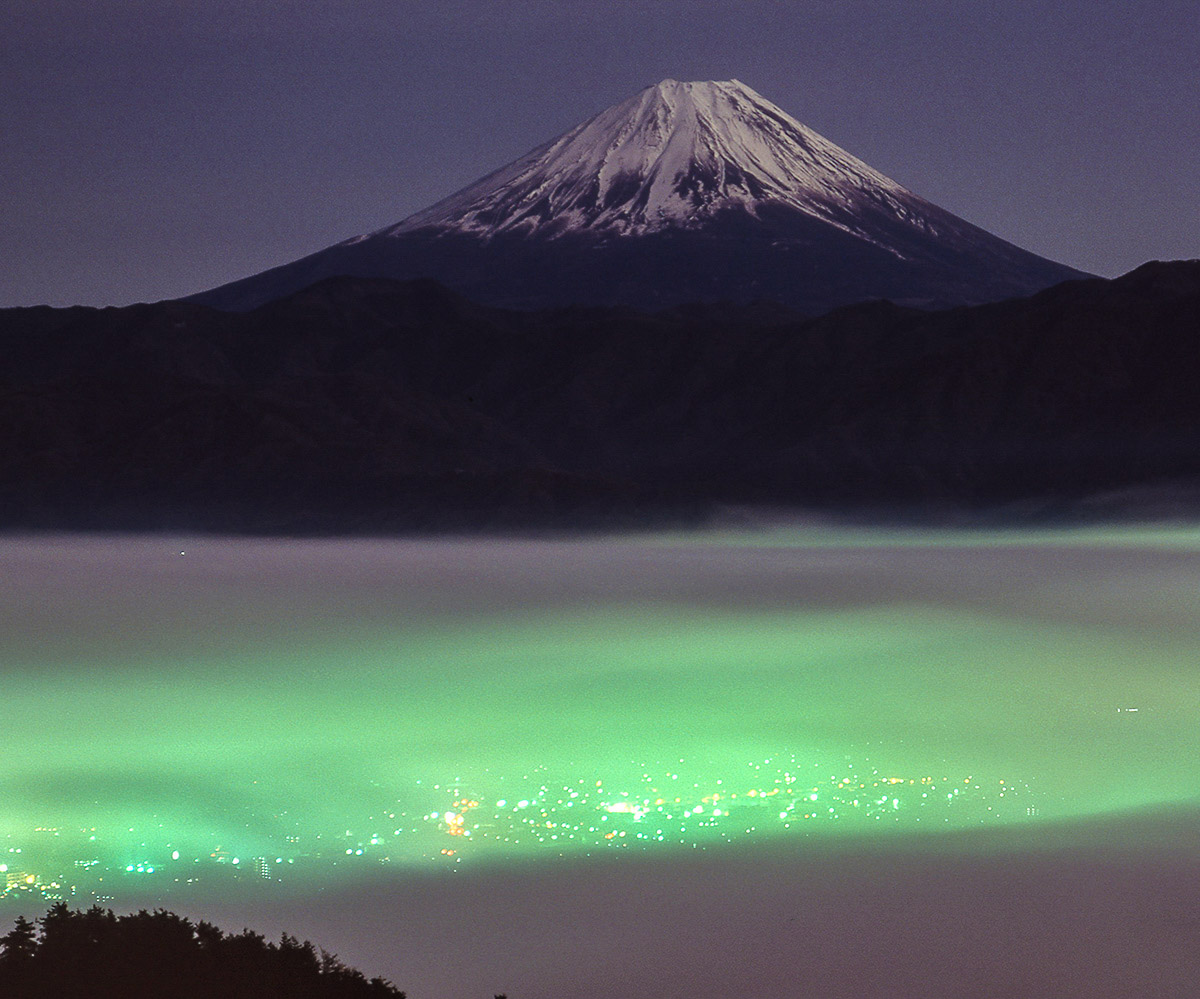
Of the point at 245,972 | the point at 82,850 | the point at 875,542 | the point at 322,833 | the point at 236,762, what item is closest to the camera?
the point at 245,972

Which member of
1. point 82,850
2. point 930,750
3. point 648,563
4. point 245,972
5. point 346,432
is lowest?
point 245,972

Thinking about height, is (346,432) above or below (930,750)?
above

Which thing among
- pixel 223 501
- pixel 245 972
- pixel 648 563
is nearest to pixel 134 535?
pixel 223 501

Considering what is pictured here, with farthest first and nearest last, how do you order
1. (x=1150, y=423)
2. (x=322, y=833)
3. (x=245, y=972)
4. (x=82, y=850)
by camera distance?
(x=1150, y=423) → (x=322, y=833) → (x=82, y=850) → (x=245, y=972)

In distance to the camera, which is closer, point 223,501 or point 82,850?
point 82,850

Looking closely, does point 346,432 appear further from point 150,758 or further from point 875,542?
point 150,758

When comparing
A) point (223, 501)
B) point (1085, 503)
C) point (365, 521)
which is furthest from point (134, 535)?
point (1085, 503)

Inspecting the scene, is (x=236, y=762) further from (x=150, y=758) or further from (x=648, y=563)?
(x=648, y=563)
